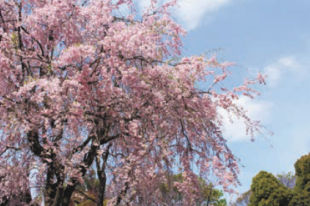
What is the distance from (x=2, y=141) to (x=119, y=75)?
3.44 m

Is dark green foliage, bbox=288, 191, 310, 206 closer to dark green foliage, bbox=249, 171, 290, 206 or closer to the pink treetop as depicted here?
dark green foliage, bbox=249, 171, 290, 206

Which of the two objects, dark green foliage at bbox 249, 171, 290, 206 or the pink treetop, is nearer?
the pink treetop

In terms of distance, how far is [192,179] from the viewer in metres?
9.20

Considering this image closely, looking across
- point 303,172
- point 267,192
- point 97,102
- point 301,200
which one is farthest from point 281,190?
point 97,102

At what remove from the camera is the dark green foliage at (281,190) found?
17.8 m

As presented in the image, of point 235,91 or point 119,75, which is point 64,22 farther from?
point 235,91

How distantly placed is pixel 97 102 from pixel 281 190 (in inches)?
517

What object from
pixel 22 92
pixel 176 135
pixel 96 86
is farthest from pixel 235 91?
pixel 22 92

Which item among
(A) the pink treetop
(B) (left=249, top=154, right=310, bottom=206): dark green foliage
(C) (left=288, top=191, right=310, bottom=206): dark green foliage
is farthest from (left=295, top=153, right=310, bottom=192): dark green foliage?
(A) the pink treetop

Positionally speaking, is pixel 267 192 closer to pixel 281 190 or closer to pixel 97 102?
pixel 281 190

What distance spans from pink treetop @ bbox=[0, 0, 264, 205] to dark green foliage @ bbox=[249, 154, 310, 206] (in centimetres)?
973

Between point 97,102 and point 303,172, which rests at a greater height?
point 303,172

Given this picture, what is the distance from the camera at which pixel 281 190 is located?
59.3ft

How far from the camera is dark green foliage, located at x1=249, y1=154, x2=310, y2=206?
17.8m
